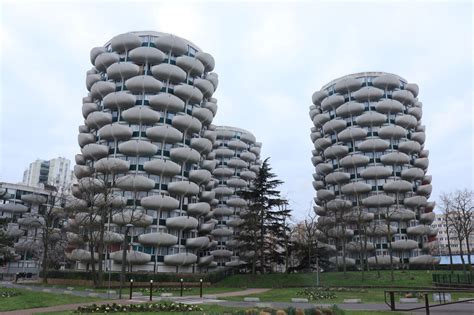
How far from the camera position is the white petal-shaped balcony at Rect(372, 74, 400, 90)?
8644 centimetres

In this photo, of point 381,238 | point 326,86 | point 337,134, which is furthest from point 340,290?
point 326,86

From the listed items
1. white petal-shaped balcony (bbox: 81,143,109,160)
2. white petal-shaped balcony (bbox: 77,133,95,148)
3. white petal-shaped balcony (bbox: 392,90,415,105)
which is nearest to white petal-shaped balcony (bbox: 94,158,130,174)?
white petal-shaped balcony (bbox: 81,143,109,160)

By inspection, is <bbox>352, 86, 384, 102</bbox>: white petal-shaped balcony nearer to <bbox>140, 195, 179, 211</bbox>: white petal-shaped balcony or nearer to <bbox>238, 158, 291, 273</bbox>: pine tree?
<bbox>238, 158, 291, 273</bbox>: pine tree

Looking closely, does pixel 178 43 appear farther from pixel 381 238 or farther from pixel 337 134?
pixel 381 238

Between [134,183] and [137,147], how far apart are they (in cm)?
564

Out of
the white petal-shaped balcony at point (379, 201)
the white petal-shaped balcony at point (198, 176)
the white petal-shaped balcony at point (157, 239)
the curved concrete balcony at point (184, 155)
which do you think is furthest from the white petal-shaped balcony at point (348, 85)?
the white petal-shaped balcony at point (157, 239)

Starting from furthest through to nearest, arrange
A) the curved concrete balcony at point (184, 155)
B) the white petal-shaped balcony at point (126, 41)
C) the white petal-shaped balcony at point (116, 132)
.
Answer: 1. the white petal-shaped balcony at point (126, 41)
2. the curved concrete balcony at point (184, 155)
3. the white petal-shaped balcony at point (116, 132)

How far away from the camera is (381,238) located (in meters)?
77.6

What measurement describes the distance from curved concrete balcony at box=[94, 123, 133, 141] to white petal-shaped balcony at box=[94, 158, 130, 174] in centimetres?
399

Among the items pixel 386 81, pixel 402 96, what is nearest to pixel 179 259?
pixel 386 81

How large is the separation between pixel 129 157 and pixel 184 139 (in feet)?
33.0

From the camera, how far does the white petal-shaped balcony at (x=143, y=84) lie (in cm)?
6619

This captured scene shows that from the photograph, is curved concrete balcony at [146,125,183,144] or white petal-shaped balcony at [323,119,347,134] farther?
white petal-shaped balcony at [323,119,347,134]

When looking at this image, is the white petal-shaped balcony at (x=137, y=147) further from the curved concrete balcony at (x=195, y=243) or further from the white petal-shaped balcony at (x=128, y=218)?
the curved concrete balcony at (x=195, y=243)
